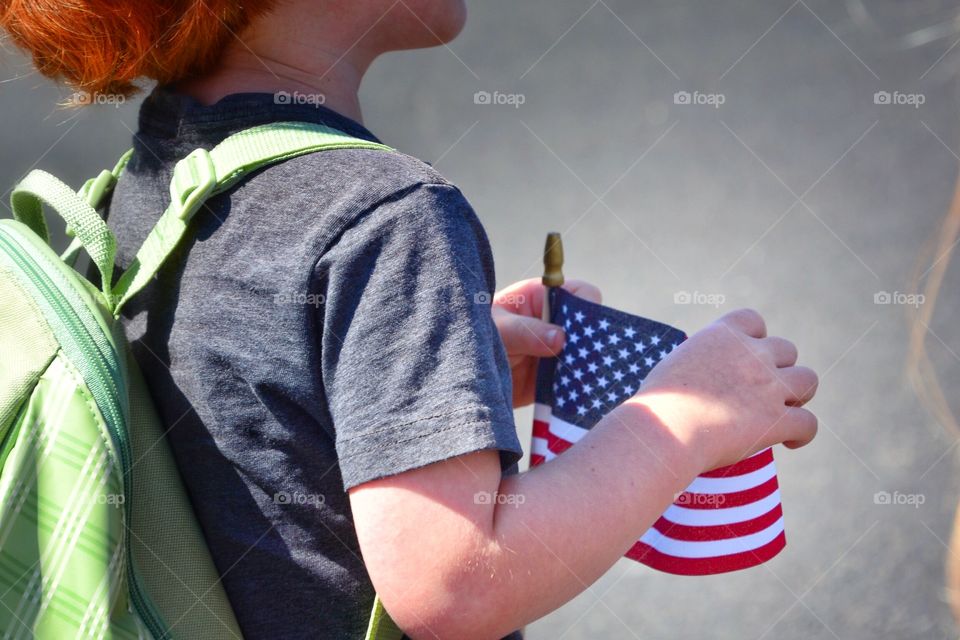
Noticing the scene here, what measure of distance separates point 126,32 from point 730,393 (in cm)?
72

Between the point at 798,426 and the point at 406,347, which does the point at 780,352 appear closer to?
the point at 798,426

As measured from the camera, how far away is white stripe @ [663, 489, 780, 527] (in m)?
1.36

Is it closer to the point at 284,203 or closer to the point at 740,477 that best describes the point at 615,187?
the point at 740,477

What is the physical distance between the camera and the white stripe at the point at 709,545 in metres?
1.37

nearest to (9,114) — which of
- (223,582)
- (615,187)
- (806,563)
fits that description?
(615,187)

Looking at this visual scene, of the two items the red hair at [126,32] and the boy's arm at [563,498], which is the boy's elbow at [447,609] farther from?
the red hair at [126,32]

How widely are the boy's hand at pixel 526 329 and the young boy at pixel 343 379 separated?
31 cm

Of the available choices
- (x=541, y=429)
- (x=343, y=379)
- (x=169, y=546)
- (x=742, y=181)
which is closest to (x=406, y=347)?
(x=343, y=379)

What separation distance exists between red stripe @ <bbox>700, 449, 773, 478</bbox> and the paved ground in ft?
4.73

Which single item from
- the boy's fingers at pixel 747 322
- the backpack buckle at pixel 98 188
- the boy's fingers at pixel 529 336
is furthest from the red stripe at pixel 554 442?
the backpack buckle at pixel 98 188

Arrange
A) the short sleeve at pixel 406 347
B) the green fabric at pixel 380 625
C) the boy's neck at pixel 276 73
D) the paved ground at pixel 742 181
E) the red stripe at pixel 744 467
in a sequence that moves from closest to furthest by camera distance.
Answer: the short sleeve at pixel 406 347, the green fabric at pixel 380 625, the boy's neck at pixel 276 73, the red stripe at pixel 744 467, the paved ground at pixel 742 181

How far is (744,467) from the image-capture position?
135cm

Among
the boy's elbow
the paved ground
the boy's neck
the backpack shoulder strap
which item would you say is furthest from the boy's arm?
the paved ground

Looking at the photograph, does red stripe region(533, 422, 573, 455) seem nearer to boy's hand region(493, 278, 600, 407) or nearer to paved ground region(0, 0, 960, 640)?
boy's hand region(493, 278, 600, 407)
